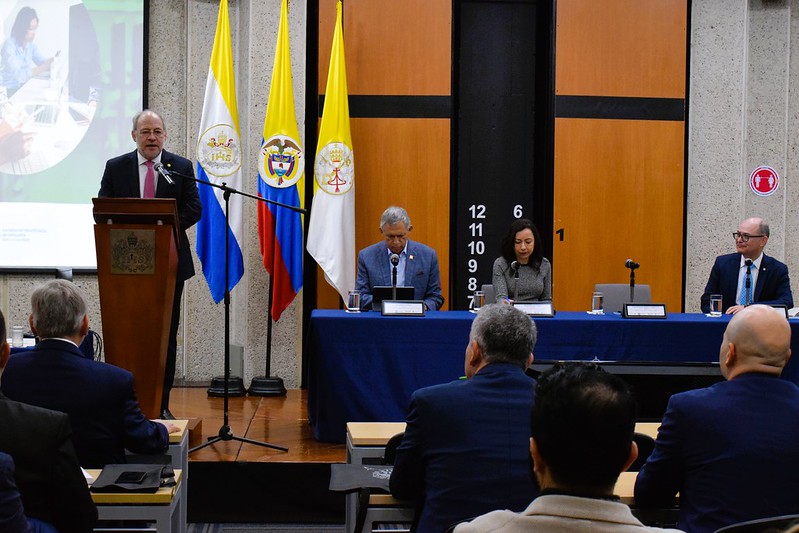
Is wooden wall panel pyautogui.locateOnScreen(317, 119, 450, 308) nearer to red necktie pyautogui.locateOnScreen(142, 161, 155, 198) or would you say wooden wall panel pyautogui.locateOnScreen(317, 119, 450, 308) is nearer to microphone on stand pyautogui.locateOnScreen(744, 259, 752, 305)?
microphone on stand pyautogui.locateOnScreen(744, 259, 752, 305)

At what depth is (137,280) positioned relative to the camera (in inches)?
170

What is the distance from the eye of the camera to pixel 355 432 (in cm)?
331

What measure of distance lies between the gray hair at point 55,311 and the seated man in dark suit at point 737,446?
173cm

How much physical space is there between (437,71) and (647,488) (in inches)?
208

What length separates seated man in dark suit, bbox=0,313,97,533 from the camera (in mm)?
2252

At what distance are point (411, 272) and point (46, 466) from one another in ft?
12.4

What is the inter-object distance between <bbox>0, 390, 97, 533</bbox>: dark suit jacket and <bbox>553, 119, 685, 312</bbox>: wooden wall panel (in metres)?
5.46

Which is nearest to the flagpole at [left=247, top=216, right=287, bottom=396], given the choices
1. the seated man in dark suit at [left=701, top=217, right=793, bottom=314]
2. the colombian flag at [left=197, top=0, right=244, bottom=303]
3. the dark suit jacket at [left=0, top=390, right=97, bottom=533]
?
the colombian flag at [left=197, top=0, right=244, bottom=303]

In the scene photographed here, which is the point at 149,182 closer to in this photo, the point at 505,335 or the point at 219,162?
the point at 219,162

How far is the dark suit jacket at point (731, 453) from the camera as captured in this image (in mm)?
2238

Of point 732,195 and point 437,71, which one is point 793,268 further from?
point 437,71

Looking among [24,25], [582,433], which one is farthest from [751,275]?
[24,25]

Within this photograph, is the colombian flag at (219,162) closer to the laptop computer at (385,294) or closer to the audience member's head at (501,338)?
the laptop computer at (385,294)

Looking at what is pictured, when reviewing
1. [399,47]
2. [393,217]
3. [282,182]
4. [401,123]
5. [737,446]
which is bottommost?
[737,446]
